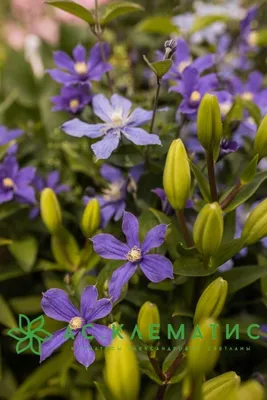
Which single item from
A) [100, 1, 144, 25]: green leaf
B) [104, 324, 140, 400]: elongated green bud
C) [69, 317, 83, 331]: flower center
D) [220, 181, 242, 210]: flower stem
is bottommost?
[104, 324, 140, 400]: elongated green bud

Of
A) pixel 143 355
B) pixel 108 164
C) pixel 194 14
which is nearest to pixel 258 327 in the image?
pixel 143 355

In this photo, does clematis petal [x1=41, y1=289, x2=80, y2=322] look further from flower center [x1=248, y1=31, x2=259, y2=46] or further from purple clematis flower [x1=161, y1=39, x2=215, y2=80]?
flower center [x1=248, y1=31, x2=259, y2=46]

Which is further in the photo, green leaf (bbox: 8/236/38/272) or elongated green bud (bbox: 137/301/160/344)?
green leaf (bbox: 8/236/38/272)

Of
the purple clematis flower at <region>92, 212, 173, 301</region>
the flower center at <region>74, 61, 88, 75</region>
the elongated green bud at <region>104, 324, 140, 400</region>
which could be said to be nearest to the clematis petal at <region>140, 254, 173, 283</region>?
the purple clematis flower at <region>92, 212, 173, 301</region>

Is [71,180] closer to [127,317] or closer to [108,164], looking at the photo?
[108,164]

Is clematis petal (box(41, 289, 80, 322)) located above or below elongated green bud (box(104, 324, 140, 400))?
above

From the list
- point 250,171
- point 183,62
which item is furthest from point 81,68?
point 250,171
